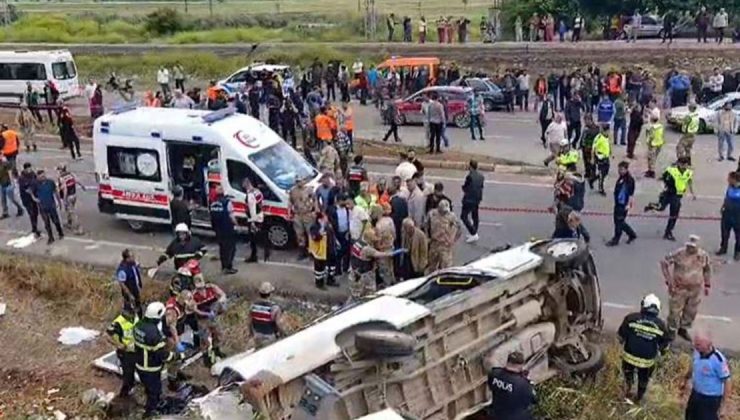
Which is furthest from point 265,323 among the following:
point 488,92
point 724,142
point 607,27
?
point 607,27

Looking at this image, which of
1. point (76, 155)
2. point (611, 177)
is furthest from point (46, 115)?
point (611, 177)

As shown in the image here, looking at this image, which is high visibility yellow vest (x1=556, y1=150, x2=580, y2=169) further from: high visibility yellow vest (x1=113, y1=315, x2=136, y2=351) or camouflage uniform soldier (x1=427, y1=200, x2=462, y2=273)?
high visibility yellow vest (x1=113, y1=315, x2=136, y2=351)

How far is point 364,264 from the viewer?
13430mm

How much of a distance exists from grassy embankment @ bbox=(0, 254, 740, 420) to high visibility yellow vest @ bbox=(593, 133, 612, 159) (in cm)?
688

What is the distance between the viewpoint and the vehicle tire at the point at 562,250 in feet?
35.3

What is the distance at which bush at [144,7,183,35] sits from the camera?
50.6 m

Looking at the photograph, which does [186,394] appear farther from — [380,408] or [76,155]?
[76,155]

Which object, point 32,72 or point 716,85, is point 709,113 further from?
point 32,72

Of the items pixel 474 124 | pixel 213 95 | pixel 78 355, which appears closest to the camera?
pixel 78 355

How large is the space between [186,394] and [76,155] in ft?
46.6

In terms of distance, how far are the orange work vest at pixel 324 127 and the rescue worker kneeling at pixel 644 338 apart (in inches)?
443

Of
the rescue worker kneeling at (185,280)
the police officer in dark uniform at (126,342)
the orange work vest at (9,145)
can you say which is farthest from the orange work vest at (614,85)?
the police officer in dark uniform at (126,342)

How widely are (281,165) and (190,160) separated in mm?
1632

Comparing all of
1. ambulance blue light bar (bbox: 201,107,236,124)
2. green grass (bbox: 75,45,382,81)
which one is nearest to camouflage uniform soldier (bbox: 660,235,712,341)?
ambulance blue light bar (bbox: 201,107,236,124)
